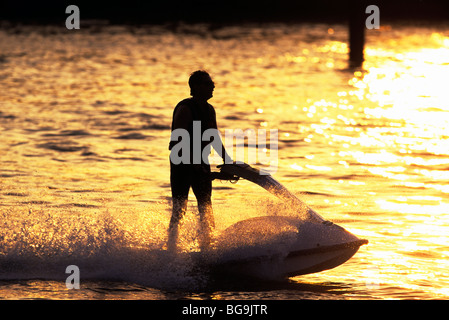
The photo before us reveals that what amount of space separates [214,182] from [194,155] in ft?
16.7

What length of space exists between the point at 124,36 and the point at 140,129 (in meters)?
29.3

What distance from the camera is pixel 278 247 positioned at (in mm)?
9633

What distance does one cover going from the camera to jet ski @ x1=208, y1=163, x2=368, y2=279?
31.6ft

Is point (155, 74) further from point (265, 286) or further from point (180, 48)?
point (265, 286)

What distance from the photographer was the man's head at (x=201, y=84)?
9555 mm
